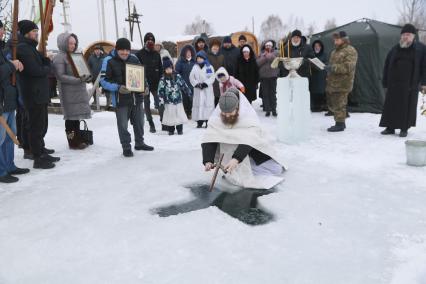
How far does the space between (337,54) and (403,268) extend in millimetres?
5019

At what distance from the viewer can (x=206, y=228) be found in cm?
298

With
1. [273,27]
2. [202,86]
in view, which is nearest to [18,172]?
[202,86]

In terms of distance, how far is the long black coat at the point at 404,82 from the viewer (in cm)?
590

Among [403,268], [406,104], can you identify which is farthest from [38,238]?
[406,104]

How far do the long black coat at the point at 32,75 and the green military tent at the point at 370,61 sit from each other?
263 inches

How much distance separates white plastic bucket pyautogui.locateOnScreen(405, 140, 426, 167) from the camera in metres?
4.45

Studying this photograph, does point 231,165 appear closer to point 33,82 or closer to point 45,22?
point 33,82

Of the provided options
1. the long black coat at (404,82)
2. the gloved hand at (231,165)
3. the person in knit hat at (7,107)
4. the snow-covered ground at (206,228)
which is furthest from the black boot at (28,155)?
the long black coat at (404,82)

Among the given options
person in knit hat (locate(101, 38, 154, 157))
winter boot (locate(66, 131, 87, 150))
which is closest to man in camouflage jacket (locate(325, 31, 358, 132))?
person in knit hat (locate(101, 38, 154, 157))

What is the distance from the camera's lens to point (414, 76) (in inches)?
234

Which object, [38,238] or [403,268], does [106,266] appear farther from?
[403,268]

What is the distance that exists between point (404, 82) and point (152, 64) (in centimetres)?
427

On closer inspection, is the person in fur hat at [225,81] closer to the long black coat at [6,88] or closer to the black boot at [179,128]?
the black boot at [179,128]

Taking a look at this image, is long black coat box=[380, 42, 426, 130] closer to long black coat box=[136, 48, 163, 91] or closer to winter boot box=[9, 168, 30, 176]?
long black coat box=[136, 48, 163, 91]
